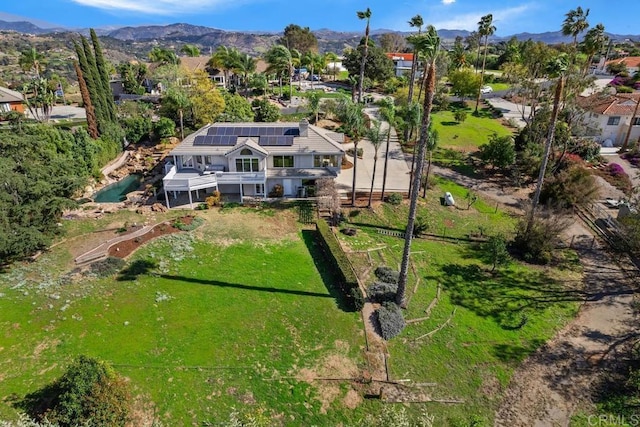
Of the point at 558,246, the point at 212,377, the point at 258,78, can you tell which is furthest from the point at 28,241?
the point at 258,78

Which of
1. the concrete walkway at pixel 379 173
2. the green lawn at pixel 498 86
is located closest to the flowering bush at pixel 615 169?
the concrete walkway at pixel 379 173

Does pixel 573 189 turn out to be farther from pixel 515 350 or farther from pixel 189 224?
pixel 189 224

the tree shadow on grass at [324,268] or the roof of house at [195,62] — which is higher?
the roof of house at [195,62]

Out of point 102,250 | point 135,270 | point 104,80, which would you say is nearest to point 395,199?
point 135,270

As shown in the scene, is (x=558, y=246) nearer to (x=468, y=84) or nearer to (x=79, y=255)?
(x=79, y=255)

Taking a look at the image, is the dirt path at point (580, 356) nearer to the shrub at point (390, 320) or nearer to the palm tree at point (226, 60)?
the shrub at point (390, 320)

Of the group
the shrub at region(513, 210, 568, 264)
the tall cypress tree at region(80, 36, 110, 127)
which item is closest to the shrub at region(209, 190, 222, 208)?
the tall cypress tree at region(80, 36, 110, 127)

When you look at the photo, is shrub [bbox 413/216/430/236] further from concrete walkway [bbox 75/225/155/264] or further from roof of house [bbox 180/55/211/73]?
roof of house [bbox 180/55/211/73]
